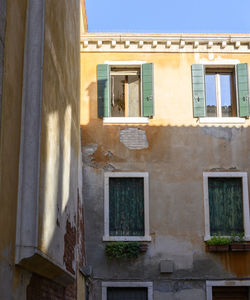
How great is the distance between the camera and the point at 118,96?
13.7 meters

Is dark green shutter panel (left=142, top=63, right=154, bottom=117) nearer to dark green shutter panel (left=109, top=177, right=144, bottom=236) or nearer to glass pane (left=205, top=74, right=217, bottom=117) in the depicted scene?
glass pane (left=205, top=74, right=217, bottom=117)

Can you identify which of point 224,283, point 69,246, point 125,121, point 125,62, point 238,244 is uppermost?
point 125,62

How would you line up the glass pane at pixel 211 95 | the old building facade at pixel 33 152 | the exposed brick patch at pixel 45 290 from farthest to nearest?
1. the glass pane at pixel 211 95
2. the exposed brick patch at pixel 45 290
3. the old building facade at pixel 33 152

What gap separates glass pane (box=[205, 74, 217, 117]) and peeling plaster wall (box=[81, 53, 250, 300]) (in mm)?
472

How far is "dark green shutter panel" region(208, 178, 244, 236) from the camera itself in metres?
12.8

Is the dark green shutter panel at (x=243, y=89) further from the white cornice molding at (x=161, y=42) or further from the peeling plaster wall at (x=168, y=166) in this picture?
the white cornice molding at (x=161, y=42)

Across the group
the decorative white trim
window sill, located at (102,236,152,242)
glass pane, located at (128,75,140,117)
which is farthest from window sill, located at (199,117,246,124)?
window sill, located at (102,236,152,242)

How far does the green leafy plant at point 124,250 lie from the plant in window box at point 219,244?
5.16ft

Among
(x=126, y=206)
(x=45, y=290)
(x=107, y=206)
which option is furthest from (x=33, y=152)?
(x=126, y=206)

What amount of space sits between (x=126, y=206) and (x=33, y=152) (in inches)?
305

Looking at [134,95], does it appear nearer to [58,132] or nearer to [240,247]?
[240,247]

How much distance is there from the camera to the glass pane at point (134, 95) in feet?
44.5

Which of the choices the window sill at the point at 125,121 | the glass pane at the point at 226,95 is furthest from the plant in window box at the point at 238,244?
the window sill at the point at 125,121

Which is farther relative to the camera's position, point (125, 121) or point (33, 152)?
point (125, 121)
